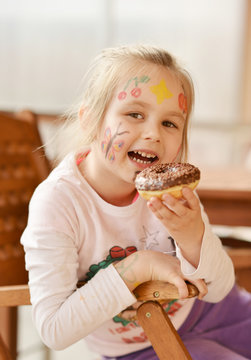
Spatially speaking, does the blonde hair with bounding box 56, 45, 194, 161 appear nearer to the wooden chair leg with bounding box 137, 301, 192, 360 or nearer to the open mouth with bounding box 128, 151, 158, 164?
the open mouth with bounding box 128, 151, 158, 164

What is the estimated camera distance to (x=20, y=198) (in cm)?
131

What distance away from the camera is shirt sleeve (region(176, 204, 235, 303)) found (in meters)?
0.83

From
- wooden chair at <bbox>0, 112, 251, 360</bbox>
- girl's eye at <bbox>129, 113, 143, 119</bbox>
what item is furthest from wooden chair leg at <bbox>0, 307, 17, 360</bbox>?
girl's eye at <bbox>129, 113, 143, 119</bbox>

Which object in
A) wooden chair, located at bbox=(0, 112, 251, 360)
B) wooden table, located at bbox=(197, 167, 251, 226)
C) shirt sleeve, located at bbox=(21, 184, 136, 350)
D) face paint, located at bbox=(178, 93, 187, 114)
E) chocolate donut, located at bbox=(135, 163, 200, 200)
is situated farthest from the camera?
wooden table, located at bbox=(197, 167, 251, 226)

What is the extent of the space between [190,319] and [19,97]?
2.89 m

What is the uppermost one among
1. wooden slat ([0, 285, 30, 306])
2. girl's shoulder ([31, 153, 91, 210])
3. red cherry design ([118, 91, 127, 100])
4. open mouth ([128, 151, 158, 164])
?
red cherry design ([118, 91, 127, 100])

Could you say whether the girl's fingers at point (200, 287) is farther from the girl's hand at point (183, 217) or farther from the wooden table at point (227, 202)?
the wooden table at point (227, 202)

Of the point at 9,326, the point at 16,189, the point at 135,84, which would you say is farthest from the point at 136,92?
the point at 9,326

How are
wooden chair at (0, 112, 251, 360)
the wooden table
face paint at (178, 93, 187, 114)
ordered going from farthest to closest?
the wooden table → wooden chair at (0, 112, 251, 360) → face paint at (178, 93, 187, 114)

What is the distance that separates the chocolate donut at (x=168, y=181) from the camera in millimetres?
720

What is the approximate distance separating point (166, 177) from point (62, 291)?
0.29 m

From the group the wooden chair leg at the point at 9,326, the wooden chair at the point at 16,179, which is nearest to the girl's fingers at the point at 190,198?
the wooden chair at the point at 16,179

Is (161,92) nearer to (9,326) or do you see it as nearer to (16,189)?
(16,189)

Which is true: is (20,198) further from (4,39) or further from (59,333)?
(4,39)
